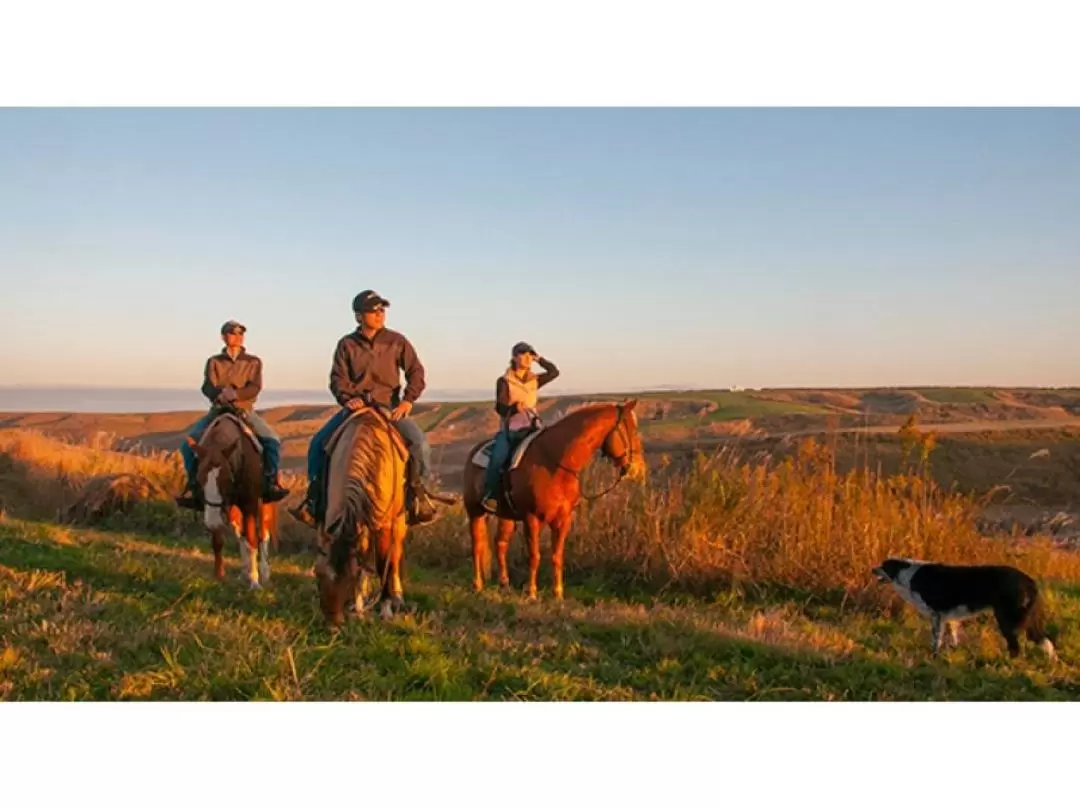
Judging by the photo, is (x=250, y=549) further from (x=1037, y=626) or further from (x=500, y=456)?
(x=1037, y=626)

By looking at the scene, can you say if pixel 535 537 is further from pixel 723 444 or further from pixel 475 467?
pixel 723 444

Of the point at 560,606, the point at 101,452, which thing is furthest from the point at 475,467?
the point at 101,452

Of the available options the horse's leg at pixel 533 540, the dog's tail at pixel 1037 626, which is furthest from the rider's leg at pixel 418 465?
the dog's tail at pixel 1037 626

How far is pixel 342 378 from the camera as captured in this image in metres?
7.13

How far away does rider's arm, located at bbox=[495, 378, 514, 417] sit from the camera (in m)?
8.41

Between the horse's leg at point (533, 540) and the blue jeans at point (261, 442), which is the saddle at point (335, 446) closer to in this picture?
the horse's leg at point (533, 540)

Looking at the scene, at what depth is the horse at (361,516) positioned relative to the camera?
585 cm

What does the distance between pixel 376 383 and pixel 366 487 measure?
4.83 ft

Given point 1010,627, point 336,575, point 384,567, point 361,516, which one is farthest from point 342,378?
point 1010,627

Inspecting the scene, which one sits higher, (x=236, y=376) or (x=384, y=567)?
(x=236, y=376)

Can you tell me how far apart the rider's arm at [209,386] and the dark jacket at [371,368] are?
86.6 inches

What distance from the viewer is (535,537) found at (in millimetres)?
7945

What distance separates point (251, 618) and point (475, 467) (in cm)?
303

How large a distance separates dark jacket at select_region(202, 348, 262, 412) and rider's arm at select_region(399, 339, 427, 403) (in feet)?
7.63
